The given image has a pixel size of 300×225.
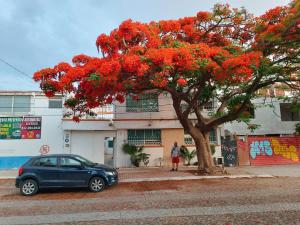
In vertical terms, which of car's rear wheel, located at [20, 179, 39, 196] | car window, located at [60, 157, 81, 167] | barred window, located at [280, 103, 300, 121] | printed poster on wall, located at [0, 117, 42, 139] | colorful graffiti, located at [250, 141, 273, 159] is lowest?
car's rear wheel, located at [20, 179, 39, 196]

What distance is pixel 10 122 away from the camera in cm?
1962

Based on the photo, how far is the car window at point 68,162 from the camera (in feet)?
36.8

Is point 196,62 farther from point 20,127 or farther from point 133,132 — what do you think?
point 20,127

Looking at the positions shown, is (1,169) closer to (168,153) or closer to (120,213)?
(168,153)

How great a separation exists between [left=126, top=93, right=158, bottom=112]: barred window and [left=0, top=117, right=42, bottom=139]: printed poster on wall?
6566 mm

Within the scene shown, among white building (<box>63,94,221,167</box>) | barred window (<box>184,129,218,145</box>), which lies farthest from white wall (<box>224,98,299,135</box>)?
white building (<box>63,94,221,167</box>)

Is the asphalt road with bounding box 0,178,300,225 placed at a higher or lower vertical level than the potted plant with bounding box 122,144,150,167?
lower

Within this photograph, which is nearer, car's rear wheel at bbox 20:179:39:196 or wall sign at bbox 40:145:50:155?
car's rear wheel at bbox 20:179:39:196

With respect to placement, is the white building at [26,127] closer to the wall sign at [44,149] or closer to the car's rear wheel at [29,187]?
the wall sign at [44,149]

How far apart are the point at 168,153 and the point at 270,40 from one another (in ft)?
38.2

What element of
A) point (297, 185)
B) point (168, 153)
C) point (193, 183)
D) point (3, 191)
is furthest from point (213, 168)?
point (3, 191)

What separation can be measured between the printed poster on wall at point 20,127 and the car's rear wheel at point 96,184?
10.5m

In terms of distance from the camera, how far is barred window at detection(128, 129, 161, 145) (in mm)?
20578

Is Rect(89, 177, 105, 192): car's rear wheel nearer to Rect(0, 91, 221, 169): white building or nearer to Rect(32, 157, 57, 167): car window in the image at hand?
Rect(32, 157, 57, 167): car window
